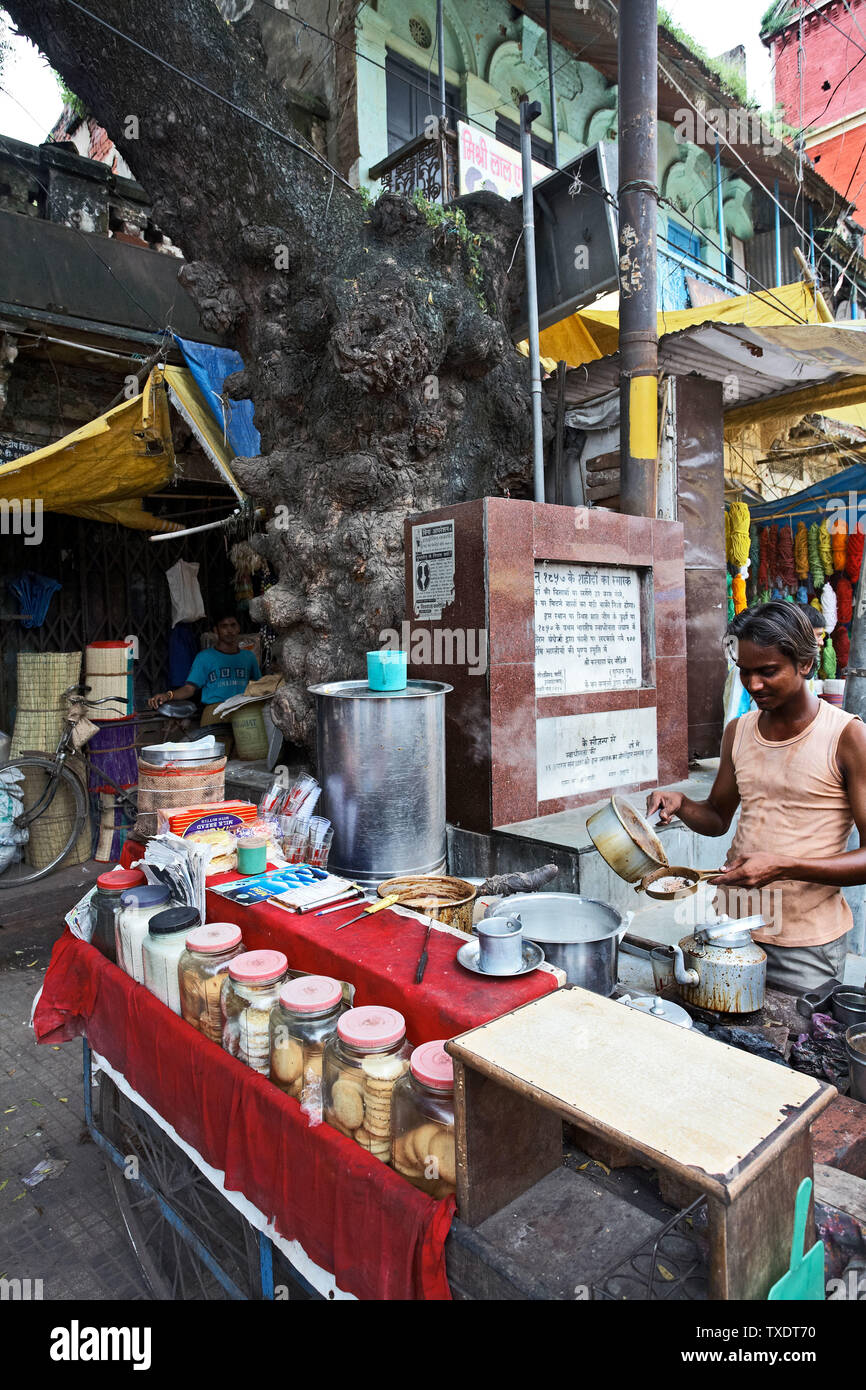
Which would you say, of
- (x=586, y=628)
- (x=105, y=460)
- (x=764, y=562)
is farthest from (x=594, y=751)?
(x=764, y=562)

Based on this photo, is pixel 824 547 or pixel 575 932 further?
pixel 824 547

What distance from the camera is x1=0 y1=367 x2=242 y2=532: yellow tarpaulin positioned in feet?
22.0

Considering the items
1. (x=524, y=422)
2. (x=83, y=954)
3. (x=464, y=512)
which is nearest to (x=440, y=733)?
(x=464, y=512)

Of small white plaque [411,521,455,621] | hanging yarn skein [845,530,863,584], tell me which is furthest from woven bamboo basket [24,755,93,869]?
hanging yarn skein [845,530,863,584]

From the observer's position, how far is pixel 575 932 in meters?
2.61

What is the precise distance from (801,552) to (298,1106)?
30.5 ft

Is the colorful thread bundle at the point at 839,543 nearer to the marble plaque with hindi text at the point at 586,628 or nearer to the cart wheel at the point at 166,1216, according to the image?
the marble plaque with hindi text at the point at 586,628

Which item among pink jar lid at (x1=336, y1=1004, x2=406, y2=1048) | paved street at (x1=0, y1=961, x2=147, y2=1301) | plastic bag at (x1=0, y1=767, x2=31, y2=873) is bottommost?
paved street at (x1=0, y1=961, x2=147, y2=1301)

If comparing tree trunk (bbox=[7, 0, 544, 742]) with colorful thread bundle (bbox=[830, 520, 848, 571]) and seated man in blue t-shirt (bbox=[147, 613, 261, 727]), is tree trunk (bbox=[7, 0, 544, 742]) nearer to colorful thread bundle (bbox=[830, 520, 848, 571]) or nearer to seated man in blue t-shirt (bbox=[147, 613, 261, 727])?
seated man in blue t-shirt (bbox=[147, 613, 261, 727])

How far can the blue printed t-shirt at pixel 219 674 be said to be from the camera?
8.72 meters

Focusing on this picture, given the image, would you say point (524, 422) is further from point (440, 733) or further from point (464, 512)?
point (440, 733)

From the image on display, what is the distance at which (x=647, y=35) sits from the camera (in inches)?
214

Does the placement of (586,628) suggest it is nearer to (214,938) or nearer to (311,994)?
(214,938)
